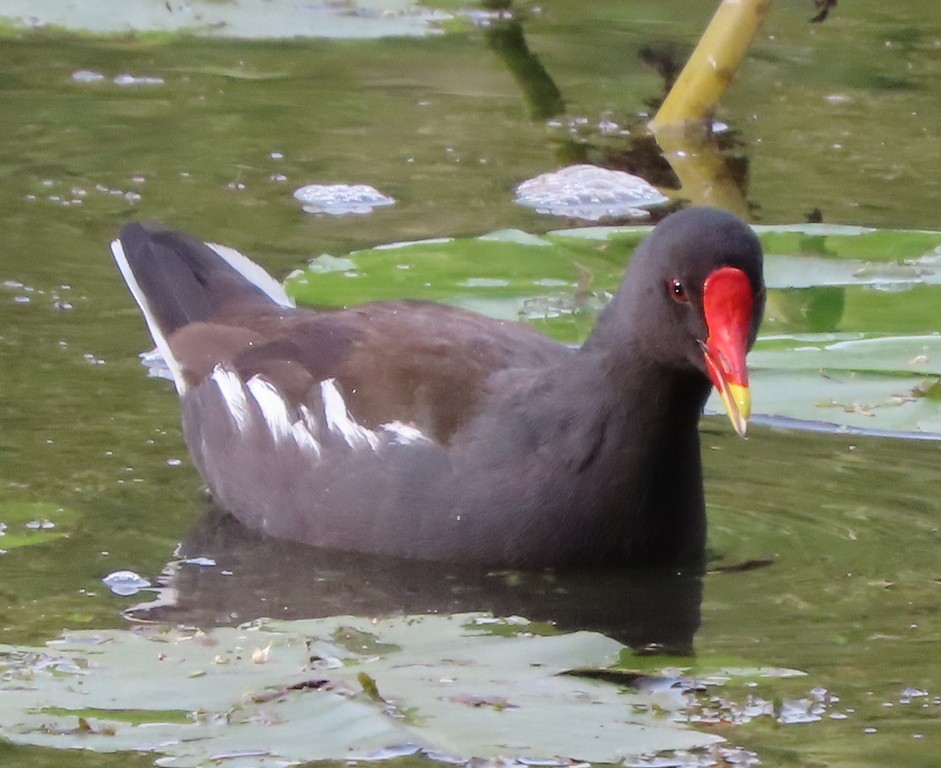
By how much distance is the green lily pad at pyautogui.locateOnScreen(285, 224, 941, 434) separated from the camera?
4.41 metres

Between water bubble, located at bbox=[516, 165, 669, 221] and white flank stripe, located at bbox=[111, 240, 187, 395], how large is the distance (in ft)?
5.49

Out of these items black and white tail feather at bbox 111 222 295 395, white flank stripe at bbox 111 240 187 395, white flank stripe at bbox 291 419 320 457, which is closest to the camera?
white flank stripe at bbox 291 419 320 457

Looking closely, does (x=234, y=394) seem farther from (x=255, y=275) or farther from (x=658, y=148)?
(x=658, y=148)

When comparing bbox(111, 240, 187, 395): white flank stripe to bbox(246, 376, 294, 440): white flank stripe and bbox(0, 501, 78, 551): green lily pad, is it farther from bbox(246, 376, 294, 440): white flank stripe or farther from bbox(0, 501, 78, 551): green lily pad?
bbox(0, 501, 78, 551): green lily pad

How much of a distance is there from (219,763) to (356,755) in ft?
0.57

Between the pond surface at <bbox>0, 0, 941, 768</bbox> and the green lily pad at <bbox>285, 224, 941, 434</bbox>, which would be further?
the green lily pad at <bbox>285, 224, 941, 434</bbox>

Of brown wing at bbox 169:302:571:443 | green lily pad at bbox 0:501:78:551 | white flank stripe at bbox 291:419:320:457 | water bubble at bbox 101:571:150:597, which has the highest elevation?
brown wing at bbox 169:302:571:443

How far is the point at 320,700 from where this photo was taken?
2664 mm

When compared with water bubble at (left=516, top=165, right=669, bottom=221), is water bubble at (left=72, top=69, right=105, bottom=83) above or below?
above

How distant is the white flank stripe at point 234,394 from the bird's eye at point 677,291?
1.06 metres

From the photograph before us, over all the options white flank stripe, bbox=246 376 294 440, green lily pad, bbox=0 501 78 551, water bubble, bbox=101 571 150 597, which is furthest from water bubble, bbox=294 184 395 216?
water bubble, bbox=101 571 150 597

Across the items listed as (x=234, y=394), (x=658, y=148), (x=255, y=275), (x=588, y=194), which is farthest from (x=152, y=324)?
(x=658, y=148)

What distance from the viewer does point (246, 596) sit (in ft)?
12.3

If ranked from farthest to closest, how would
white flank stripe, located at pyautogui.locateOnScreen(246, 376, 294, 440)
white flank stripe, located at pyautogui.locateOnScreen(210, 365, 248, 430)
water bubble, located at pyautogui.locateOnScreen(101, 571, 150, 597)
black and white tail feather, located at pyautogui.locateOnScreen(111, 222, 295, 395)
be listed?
black and white tail feather, located at pyautogui.locateOnScreen(111, 222, 295, 395) < white flank stripe, located at pyautogui.locateOnScreen(210, 365, 248, 430) < white flank stripe, located at pyautogui.locateOnScreen(246, 376, 294, 440) < water bubble, located at pyautogui.locateOnScreen(101, 571, 150, 597)
